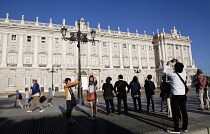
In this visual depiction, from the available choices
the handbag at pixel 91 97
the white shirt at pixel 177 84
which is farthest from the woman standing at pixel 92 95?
the white shirt at pixel 177 84

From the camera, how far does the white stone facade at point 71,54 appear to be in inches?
1065

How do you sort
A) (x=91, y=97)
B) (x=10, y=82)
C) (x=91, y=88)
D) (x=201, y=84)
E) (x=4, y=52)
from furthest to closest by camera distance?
(x=4, y=52), (x=10, y=82), (x=201, y=84), (x=91, y=88), (x=91, y=97)

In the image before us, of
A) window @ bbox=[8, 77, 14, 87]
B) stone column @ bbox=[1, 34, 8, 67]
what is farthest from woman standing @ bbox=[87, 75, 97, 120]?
stone column @ bbox=[1, 34, 8, 67]

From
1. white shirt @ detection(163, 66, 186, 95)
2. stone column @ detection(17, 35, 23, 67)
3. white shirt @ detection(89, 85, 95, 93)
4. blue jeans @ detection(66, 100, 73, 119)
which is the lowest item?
blue jeans @ detection(66, 100, 73, 119)

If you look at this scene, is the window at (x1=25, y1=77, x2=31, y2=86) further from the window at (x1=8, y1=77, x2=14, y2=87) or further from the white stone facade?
the window at (x1=8, y1=77, x2=14, y2=87)

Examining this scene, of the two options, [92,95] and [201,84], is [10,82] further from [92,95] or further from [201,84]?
[201,84]

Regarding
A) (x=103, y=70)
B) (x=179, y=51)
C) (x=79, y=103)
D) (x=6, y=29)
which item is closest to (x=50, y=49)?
(x=6, y=29)

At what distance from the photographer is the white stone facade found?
27.1 meters

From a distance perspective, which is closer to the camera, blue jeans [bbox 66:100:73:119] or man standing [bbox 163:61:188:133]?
man standing [bbox 163:61:188:133]

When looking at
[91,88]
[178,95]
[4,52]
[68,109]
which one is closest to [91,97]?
[91,88]

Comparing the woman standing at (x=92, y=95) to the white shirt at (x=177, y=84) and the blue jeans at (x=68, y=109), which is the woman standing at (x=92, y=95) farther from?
the white shirt at (x=177, y=84)

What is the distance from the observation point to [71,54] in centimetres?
3150

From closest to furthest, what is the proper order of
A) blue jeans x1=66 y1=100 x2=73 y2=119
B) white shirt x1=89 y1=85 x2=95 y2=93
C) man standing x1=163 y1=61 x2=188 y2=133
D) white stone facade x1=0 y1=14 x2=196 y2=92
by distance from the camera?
man standing x1=163 y1=61 x2=188 y2=133
blue jeans x1=66 y1=100 x2=73 y2=119
white shirt x1=89 y1=85 x2=95 y2=93
white stone facade x1=0 y1=14 x2=196 y2=92

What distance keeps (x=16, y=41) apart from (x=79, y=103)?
25171mm
